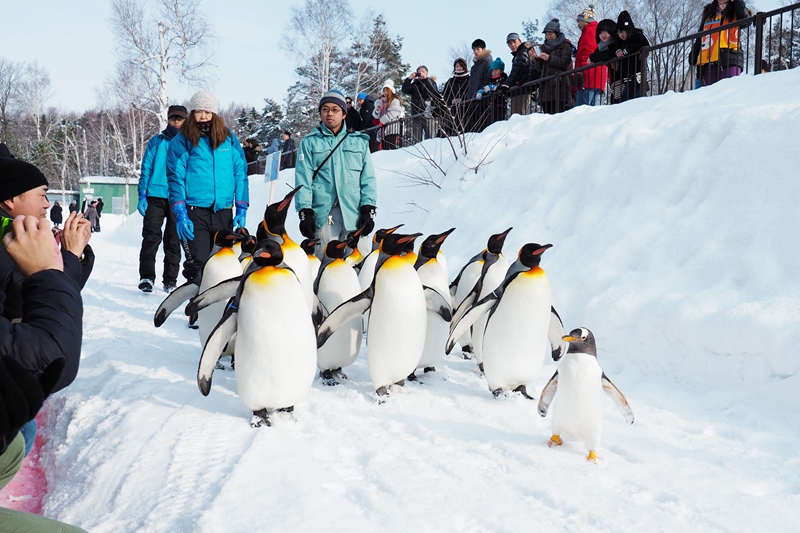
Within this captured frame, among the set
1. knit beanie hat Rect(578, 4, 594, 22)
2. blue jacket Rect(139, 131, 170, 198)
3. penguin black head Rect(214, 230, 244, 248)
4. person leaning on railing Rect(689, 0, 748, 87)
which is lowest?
penguin black head Rect(214, 230, 244, 248)

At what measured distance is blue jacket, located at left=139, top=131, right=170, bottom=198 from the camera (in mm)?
6297

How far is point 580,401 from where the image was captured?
2855 millimetres

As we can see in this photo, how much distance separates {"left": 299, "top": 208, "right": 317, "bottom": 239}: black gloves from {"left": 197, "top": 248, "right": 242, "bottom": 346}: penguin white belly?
0.67 metres

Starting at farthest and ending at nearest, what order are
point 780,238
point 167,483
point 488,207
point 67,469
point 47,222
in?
point 488,207, point 780,238, point 67,469, point 167,483, point 47,222

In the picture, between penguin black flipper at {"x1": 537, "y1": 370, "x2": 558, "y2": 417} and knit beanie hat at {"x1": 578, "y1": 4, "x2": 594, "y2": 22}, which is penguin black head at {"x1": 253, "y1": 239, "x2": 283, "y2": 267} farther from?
knit beanie hat at {"x1": 578, "y1": 4, "x2": 594, "y2": 22}

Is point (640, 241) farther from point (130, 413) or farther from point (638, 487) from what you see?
point (130, 413)

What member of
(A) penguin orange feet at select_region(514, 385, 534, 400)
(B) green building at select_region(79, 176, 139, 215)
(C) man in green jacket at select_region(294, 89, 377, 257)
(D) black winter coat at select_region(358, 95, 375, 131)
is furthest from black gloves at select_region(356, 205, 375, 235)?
(B) green building at select_region(79, 176, 139, 215)

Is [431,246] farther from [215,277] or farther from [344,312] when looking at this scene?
[215,277]

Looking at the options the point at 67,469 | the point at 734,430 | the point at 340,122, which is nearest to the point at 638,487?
the point at 734,430

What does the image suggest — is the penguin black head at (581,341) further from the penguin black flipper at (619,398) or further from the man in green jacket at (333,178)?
the man in green jacket at (333,178)

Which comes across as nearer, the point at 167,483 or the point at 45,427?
the point at 167,483

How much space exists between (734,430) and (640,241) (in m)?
2.31

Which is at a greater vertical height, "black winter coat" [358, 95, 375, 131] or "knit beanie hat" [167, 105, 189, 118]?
"black winter coat" [358, 95, 375, 131]

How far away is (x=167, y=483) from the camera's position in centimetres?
247
